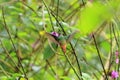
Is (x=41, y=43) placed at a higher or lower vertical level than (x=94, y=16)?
lower

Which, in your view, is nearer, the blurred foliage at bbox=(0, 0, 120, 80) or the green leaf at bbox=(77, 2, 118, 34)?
the green leaf at bbox=(77, 2, 118, 34)

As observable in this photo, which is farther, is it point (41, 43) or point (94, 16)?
point (41, 43)

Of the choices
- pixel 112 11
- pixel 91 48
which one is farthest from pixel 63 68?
pixel 112 11

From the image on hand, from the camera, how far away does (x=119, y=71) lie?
908mm

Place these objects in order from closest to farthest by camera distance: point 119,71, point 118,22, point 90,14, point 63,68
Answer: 1. point 90,14
2. point 118,22
3. point 119,71
4. point 63,68

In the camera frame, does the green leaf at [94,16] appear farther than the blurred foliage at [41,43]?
No

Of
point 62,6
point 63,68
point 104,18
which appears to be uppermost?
point 104,18

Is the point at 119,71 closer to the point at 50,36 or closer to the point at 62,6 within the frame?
the point at 50,36

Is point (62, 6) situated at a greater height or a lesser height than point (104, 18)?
lesser

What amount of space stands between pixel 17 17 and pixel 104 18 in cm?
119

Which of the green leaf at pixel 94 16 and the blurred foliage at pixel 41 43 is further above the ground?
the green leaf at pixel 94 16

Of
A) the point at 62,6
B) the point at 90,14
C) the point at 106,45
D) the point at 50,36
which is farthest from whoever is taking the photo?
the point at 62,6

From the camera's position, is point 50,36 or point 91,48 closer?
point 50,36

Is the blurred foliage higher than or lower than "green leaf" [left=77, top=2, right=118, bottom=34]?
lower
